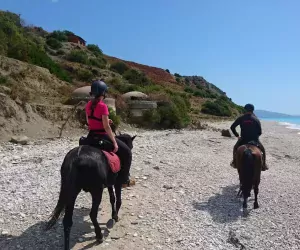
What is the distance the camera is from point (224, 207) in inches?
277

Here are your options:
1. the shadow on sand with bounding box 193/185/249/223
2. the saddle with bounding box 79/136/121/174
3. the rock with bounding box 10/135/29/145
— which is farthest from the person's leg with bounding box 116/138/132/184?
the rock with bounding box 10/135/29/145

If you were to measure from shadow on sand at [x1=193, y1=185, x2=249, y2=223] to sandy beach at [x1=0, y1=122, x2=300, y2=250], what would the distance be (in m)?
0.02

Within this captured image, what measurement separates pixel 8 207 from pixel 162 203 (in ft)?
9.75

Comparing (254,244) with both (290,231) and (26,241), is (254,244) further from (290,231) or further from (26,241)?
(26,241)

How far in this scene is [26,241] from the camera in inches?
197

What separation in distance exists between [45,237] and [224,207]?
12.1 feet

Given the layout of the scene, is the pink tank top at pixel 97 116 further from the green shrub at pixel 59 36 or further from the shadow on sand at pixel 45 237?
the green shrub at pixel 59 36

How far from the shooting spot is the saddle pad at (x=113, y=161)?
5254 millimetres

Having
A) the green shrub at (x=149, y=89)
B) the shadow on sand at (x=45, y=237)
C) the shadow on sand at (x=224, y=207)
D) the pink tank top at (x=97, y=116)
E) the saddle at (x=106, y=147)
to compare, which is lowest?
the shadow on sand at (x=45, y=237)

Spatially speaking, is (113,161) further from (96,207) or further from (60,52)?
(60,52)

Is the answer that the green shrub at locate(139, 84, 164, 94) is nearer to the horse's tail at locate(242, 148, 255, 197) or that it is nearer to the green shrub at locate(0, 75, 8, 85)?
the green shrub at locate(0, 75, 8, 85)

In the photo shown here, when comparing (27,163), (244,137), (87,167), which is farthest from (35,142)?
(87,167)

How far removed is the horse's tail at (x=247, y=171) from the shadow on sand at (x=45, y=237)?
9.68ft

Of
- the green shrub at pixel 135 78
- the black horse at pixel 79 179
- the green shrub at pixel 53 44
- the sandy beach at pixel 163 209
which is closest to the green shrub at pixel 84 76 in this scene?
the green shrub at pixel 135 78
